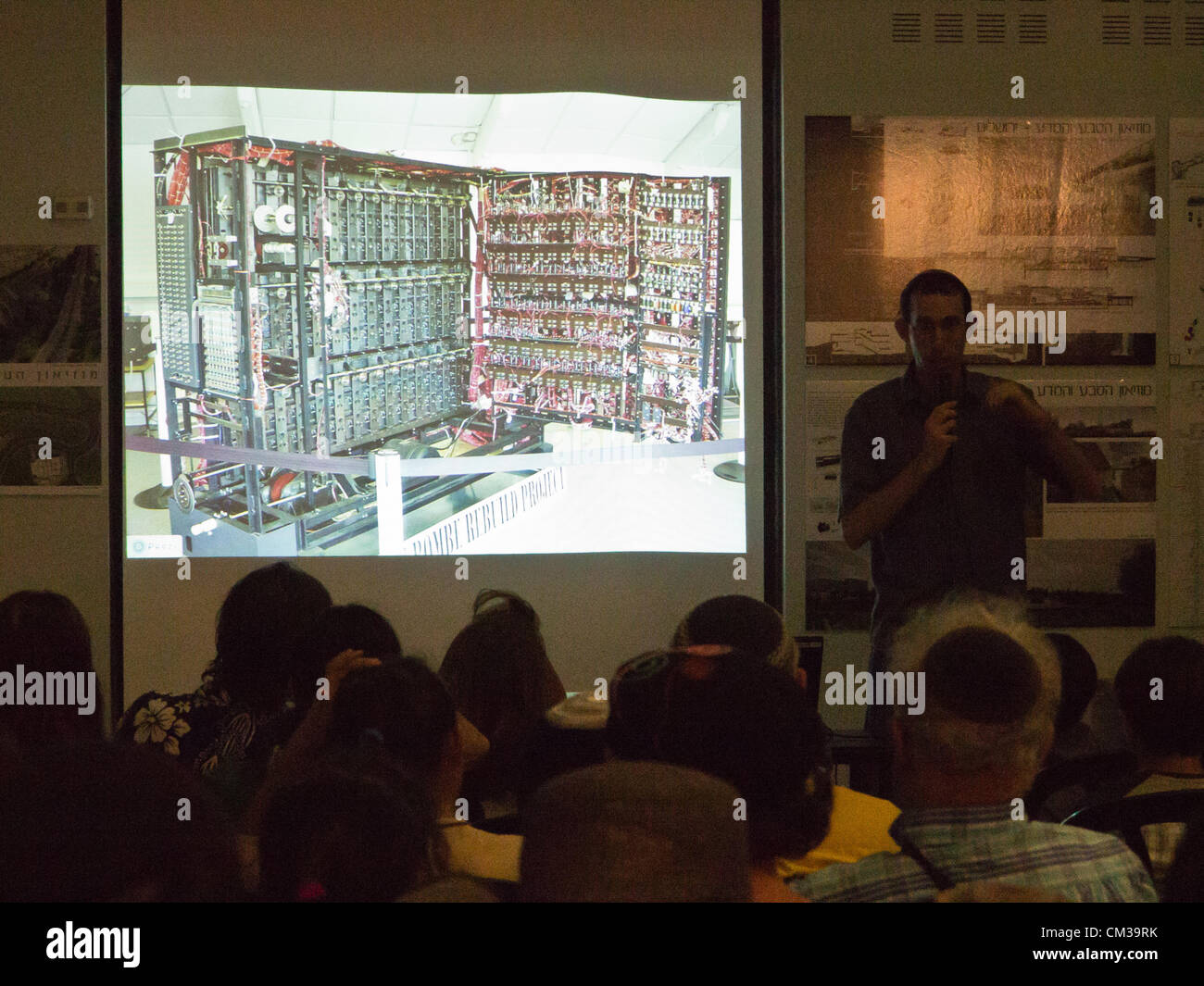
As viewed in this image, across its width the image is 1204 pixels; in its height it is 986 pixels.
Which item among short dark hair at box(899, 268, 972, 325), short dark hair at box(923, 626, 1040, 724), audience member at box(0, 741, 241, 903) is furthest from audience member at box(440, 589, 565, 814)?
short dark hair at box(899, 268, 972, 325)

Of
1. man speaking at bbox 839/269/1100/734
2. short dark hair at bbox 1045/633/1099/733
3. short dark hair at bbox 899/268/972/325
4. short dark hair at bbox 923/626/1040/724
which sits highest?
short dark hair at bbox 899/268/972/325

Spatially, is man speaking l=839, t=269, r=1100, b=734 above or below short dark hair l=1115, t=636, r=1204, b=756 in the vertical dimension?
above

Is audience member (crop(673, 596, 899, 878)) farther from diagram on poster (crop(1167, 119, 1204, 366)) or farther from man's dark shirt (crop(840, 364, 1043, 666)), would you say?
diagram on poster (crop(1167, 119, 1204, 366))

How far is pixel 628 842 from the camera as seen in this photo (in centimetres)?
101

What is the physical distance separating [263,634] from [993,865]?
1286 millimetres

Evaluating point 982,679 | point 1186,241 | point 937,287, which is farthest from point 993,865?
point 1186,241

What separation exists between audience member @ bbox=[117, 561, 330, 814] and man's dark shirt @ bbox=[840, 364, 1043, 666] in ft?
4.12

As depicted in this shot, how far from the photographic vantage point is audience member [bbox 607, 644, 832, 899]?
1.27 meters

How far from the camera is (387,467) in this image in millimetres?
3387

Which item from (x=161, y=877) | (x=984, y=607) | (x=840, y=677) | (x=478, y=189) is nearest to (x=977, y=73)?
(x=478, y=189)


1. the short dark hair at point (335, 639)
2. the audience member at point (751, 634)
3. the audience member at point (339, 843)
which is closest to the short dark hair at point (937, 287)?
the audience member at point (751, 634)

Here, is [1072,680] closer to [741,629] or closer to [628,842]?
[741,629]

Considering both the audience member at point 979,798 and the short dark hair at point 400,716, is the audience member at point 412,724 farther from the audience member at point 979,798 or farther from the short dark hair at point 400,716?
the audience member at point 979,798

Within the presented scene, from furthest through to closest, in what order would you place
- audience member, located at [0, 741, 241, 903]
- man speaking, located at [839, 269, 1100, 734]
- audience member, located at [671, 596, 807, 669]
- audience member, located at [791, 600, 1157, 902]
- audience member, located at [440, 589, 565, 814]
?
man speaking, located at [839, 269, 1100, 734], audience member, located at [440, 589, 565, 814], audience member, located at [671, 596, 807, 669], audience member, located at [791, 600, 1157, 902], audience member, located at [0, 741, 241, 903]
